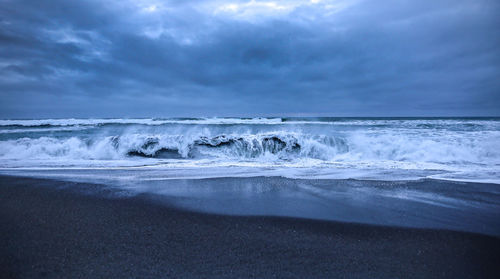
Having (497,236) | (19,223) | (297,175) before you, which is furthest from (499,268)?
(19,223)

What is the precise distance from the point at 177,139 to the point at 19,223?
6.74m

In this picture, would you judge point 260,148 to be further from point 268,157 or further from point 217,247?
point 217,247

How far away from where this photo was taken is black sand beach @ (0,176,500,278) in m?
1.81

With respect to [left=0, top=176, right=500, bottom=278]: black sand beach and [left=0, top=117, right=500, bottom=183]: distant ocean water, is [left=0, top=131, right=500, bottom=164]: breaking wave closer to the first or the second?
[left=0, top=117, right=500, bottom=183]: distant ocean water

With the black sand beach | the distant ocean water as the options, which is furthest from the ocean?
the black sand beach

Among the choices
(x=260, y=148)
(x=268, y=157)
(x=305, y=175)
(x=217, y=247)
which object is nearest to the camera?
(x=217, y=247)

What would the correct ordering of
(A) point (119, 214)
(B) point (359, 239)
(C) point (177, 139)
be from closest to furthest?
(B) point (359, 239) → (A) point (119, 214) → (C) point (177, 139)

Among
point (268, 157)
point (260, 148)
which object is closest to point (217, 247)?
point (268, 157)

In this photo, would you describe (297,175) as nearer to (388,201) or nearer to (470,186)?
(388,201)

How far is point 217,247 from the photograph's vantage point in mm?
2154

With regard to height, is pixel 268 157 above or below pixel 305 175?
above

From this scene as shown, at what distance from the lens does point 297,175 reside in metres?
5.29

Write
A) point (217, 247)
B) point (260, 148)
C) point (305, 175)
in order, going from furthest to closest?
Answer: point (260, 148) → point (305, 175) → point (217, 247)

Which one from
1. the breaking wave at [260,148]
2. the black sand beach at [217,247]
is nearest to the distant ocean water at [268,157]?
the breaking wave at [260,148]
